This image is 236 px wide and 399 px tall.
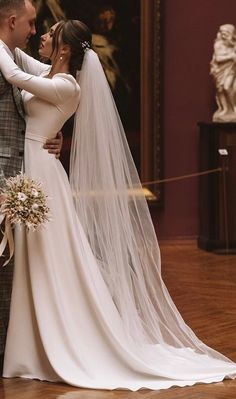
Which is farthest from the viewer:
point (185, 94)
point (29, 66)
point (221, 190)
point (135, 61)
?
point (185, 94)

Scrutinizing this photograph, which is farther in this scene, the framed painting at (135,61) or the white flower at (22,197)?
the framed painting at (135,61)

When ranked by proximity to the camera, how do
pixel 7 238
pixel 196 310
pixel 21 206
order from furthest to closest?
1. pixel 196 310
2. pixel 7 238
3. pixel 21 206

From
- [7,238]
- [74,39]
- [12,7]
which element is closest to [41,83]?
[74,39]

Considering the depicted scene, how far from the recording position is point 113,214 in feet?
16.3

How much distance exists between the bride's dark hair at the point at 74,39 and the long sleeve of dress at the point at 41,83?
0.16 metres

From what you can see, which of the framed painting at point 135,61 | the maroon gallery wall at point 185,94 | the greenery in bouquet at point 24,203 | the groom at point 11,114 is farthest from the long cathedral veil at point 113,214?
the maroon gallery wall at point 185,94

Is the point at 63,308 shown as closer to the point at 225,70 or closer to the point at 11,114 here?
the point at 11,114

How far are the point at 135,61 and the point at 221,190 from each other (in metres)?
1.59

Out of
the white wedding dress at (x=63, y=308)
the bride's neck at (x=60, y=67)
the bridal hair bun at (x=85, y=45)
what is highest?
the bridal hair bun at (x=85, y=45)

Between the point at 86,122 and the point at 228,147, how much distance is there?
4.72 m

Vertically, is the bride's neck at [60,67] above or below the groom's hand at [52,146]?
above

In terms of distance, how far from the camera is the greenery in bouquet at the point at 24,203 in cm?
448

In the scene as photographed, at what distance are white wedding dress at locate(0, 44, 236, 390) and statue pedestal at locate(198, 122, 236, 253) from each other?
467 cm

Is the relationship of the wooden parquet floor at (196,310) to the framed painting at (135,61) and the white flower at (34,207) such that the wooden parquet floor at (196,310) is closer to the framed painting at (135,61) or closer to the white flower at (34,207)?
the white flower at (34,207)
